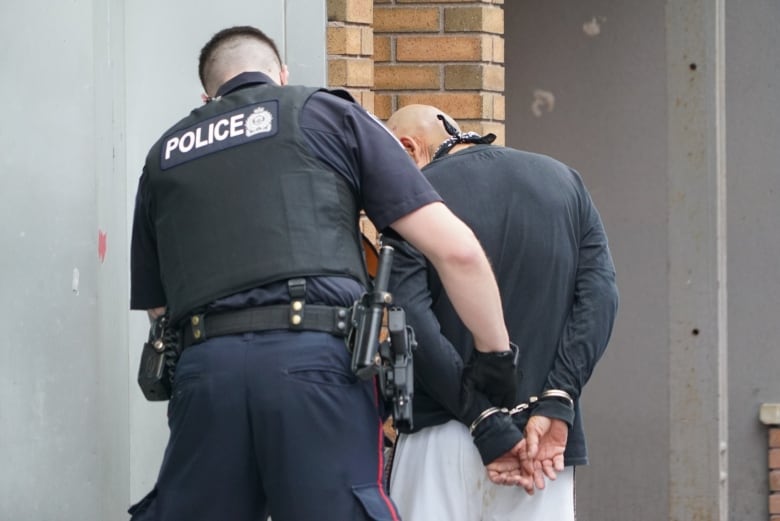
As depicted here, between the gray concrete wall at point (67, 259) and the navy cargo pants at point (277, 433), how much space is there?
3.89 feet

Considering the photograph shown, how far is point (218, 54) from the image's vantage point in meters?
3.62

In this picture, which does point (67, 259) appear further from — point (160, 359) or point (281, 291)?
point (281, 291)

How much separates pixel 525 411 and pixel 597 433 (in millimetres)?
2841

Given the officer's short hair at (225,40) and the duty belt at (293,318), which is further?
the officer's short hair at (225,40)

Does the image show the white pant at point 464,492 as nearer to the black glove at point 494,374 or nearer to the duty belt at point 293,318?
the black glove at point 494,374

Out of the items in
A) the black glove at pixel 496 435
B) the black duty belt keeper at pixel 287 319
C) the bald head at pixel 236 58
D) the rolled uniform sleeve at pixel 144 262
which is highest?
the bald head at pixel 236 58

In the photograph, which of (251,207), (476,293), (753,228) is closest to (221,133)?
(251,207)

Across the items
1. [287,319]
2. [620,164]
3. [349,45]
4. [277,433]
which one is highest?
[349,45]

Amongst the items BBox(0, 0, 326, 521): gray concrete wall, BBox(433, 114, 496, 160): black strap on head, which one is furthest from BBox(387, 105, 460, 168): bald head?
BBox(0, 0, 326, 521): gray concrete wall

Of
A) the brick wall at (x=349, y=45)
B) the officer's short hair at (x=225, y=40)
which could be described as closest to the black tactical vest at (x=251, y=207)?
the officer's short hair at (x=225, y=40)

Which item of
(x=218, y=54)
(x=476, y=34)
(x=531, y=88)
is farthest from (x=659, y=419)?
(x=218, y=54)

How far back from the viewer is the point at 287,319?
3170mm

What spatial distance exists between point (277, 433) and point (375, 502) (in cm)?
27

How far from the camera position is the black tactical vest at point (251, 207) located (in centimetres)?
321
